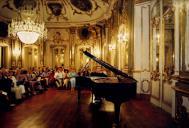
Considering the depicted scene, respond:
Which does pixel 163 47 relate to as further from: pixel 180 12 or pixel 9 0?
pixel 9 0

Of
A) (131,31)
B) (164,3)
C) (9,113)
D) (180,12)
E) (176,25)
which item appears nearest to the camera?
(180,12)

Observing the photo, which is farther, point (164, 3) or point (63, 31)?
point (63, 31)

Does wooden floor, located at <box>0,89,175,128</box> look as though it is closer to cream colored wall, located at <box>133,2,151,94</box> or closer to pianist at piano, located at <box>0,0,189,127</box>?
pianist at piano, located at <box>0,0,189,127</box>

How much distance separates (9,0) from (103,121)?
518 inches

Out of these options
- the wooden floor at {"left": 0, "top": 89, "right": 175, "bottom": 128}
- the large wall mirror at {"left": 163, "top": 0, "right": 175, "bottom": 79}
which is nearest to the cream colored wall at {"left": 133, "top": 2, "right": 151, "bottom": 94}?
the wooden floor at {"left": 0, "top": 89, "right": 175, "bottom": 128}

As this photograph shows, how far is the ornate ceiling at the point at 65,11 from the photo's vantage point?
1634 centimetres

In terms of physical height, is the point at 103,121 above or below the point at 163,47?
below

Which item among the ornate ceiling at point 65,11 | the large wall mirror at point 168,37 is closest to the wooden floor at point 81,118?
the large wall mirror at point 168,37

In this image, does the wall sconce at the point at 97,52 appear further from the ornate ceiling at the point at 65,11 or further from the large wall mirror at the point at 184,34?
the large wall mirror at the point at 184,34

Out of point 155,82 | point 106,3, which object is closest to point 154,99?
point 155,82

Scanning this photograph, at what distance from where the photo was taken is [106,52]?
636 inches

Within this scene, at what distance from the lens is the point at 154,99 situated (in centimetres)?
811

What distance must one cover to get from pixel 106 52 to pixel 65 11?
4.90 meters

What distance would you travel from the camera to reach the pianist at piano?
16.5 ft
